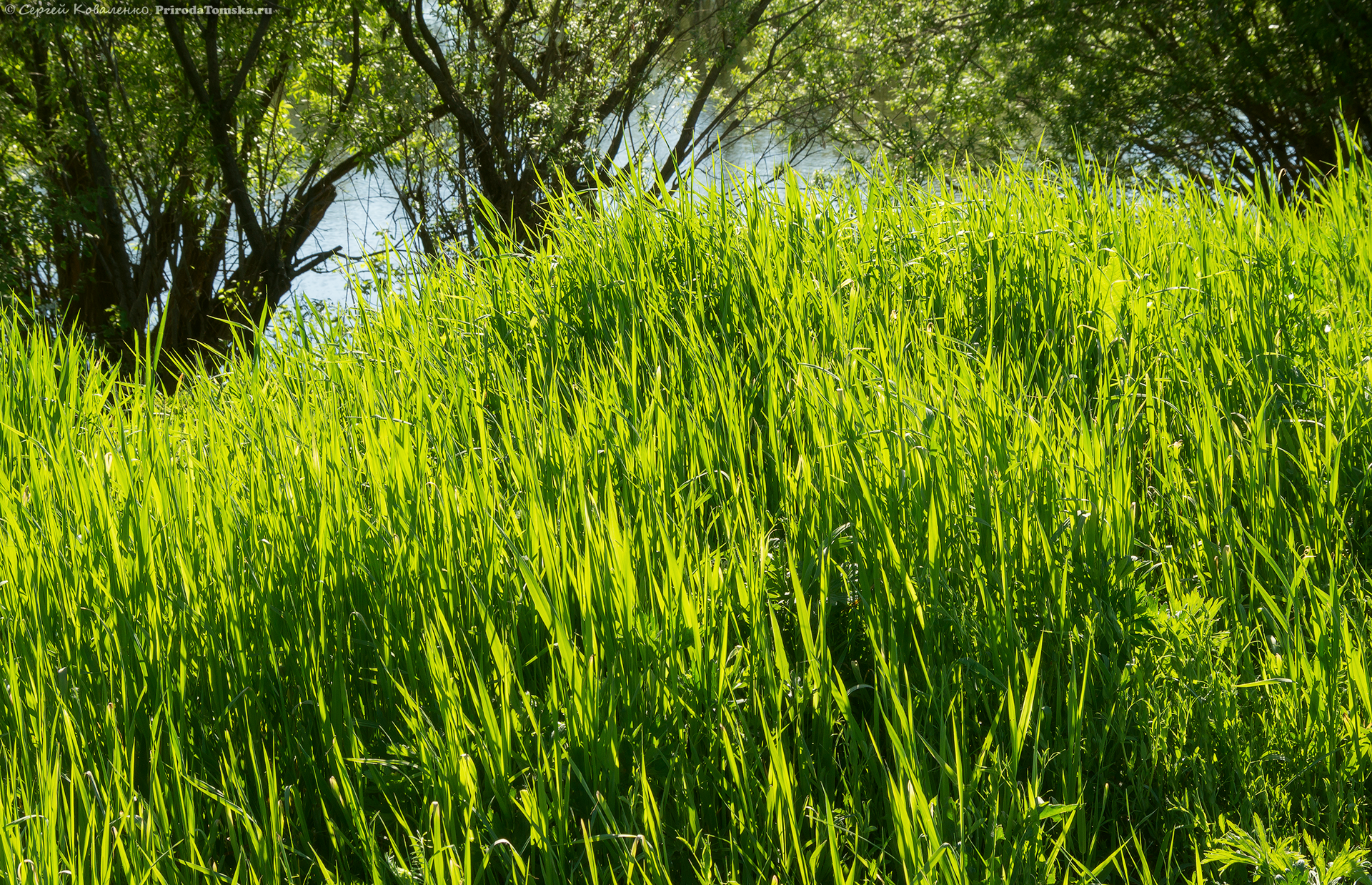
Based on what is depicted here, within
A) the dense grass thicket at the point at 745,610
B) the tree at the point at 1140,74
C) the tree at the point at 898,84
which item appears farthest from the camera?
the tree at the point at 898,84

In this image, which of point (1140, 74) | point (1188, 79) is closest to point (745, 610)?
point (1188, 79)

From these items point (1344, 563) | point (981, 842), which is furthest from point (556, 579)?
point (1344, 563)

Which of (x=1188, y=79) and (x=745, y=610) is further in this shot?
(x=1188, y=79)

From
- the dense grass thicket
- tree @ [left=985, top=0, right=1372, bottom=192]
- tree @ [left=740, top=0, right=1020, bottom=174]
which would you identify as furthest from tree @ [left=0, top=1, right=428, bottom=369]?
the dense grass thicket

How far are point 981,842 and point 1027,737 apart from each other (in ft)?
0.77

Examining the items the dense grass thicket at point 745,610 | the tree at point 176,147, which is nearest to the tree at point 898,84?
the tree at point 176,147

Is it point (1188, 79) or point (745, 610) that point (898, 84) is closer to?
point (1188, 79)

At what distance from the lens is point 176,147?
30.4 feet

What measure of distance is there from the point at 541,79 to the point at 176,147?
368 centimetres

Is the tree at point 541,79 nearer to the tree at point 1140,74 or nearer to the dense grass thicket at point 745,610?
the tree at point 1140,74

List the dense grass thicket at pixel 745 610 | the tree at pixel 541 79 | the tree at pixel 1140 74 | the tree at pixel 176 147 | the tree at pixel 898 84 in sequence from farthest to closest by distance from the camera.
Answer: the tree at pixel 898 84, the tree at pixel 541 79, the tree at pixel 176 147, the tree at pixel 1140 74, the dense grass thicket at pixel 745 610

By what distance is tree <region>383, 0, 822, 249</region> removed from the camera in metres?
9.84

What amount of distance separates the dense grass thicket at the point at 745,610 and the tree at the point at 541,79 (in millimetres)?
7496

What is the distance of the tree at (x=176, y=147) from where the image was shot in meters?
8.83
